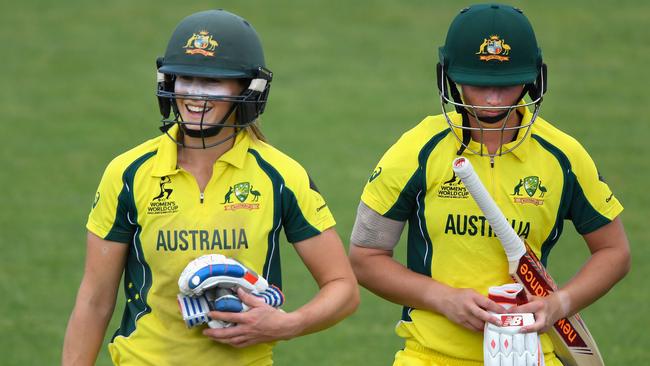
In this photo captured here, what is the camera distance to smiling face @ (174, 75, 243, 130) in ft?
16.7

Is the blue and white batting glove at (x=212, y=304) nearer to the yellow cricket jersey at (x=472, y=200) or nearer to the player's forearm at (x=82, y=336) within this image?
the player's forearm at (x=82, y=336)

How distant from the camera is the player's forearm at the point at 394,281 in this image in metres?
5.38

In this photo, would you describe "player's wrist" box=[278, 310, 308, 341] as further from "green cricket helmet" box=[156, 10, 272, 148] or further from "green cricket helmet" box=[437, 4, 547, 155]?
"green cricket helmet" box=[437, 4, 547, 155]

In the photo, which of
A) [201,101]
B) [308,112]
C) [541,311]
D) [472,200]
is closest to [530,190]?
[472,200]

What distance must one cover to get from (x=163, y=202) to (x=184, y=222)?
122 millimetres

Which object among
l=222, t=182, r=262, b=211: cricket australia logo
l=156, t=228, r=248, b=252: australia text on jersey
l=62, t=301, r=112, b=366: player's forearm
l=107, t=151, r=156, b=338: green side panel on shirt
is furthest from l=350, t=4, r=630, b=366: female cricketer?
l=62, t=301, r=112, b=366: player's forearm

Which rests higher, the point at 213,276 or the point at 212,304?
the point at 213,276

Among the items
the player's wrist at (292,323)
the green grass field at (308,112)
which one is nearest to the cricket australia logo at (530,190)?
the player's wrist at (292,323)

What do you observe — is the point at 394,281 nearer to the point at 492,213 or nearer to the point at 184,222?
the point at 492,213

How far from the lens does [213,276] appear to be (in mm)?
4852

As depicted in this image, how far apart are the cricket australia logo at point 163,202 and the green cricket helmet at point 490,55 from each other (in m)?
1.18

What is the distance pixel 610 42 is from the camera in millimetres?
17438

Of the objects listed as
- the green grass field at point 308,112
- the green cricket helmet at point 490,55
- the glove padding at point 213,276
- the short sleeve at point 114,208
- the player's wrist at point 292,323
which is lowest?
the green grass field at point 308,112

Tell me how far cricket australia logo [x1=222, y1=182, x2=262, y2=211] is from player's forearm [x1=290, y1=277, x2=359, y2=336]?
0.44m
